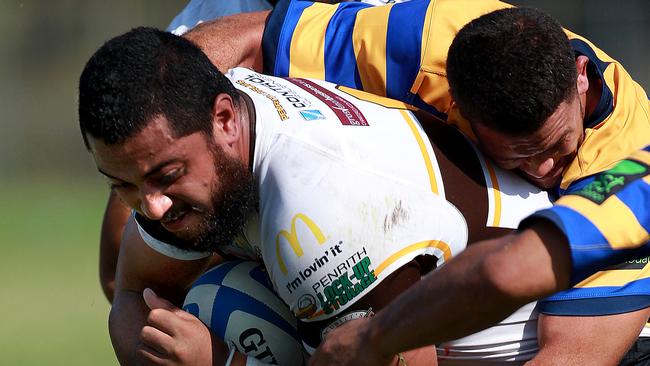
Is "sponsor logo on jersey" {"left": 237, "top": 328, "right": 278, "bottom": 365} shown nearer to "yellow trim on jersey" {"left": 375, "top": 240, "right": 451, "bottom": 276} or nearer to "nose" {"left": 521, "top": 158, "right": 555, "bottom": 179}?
"yellow trim on jersey" {"left": 375, "top": 240, "right": 451, "bottom": 276}

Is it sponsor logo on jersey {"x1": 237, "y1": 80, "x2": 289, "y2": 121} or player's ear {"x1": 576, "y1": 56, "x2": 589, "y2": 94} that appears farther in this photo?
player's ear {"x1": 576, "y1": 56, "x2": 589, "y2": 94}

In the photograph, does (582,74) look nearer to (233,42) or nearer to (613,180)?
(613,180)

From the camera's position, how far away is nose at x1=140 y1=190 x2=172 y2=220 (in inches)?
118

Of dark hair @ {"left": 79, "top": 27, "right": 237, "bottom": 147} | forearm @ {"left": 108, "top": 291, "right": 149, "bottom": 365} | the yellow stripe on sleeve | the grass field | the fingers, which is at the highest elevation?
dark hair @ {"left": 79, "top": 27, "right": 237, "bottom": 147}

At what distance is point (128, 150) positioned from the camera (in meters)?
2.94

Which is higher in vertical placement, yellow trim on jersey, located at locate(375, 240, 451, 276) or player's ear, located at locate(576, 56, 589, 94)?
player's ear, located at locate(576, 56, 589, 94)

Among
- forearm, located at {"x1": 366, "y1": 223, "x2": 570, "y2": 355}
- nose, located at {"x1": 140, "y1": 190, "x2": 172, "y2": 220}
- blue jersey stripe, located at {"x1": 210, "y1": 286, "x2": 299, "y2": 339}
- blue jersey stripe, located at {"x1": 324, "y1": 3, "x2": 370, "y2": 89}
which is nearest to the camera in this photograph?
forearm, located at {"x1": 366, "y1": 223, "x2": 570, "y2": 355}

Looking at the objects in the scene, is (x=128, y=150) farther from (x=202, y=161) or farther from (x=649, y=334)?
(x=649, y=334)

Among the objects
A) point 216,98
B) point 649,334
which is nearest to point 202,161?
point 216,98

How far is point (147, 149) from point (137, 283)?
691 mm

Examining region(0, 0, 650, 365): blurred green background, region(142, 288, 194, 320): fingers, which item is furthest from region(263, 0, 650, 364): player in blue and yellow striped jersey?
region(0, 0, 650, 365): blurred green background

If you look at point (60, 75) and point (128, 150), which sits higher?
point (128, 150)

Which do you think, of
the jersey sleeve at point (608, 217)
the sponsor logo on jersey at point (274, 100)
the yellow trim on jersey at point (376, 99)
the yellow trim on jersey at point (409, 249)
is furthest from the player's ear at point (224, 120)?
the jersey sleeve at point (608, 217)

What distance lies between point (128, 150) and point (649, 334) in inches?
67.6
